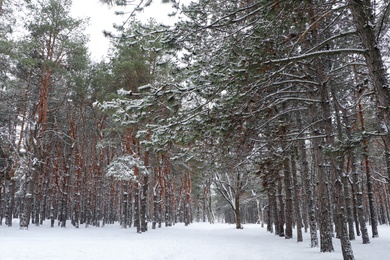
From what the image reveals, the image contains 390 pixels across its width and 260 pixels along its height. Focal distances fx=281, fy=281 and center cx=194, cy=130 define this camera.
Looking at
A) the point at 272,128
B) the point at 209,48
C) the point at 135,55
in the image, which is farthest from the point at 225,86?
the point at 135,55

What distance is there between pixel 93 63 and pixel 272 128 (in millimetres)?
19156

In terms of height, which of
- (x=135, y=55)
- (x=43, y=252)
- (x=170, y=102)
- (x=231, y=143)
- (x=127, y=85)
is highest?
(x=135, y=55)

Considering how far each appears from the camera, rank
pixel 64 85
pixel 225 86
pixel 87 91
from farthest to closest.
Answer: pixel 64 85 < pixel 87 91 < pixel 225 86

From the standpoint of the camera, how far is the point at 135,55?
66.4ft

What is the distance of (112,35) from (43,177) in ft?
79.2

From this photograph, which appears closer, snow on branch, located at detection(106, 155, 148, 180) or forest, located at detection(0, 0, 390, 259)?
forest, located at detection(0, 0, 390, 259)

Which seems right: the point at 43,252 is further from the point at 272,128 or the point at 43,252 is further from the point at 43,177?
the point at 43,177

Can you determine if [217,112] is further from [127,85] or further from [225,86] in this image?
[127,85]

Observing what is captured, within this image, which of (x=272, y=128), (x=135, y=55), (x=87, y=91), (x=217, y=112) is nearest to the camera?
(x=217, y=112)

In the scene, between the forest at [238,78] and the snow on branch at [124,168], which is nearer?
the forest at [238,78]

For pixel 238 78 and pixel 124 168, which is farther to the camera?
pixel 124 168

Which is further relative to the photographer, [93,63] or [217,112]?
[93,63]

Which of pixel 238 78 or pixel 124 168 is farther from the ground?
pixel 238 78

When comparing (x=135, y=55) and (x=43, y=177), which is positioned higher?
(x=135, y=55)
